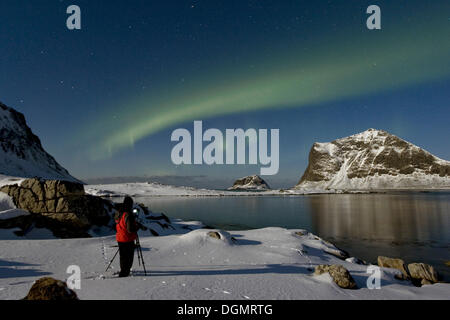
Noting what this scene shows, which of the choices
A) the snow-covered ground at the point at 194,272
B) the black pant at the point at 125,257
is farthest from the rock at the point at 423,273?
the black pant at the point at 125,257

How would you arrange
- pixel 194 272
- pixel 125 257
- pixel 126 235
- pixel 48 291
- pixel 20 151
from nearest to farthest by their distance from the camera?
pixel 48 291, pixel 125 257, pixel 126 235, pixel 194 272, pixel 20 151

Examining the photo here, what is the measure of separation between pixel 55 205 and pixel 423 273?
65.1ft

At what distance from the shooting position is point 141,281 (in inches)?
242

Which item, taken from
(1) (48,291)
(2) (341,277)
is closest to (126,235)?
(1) (48,291)

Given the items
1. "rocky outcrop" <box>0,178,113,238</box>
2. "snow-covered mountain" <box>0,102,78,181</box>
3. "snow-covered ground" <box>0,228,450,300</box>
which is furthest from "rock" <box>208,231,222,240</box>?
"snow-covered mountain" <box>0,102,78,181</box>

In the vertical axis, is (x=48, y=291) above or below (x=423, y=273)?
above

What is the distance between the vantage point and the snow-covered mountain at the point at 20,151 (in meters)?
67.6

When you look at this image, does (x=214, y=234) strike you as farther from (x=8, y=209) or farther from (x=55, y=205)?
(x=8, y=209)

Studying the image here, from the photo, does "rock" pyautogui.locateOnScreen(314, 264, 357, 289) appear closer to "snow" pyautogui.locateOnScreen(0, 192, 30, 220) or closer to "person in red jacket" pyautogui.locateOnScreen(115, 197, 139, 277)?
"person in red jacket" pyautogui.locateOnScreen(115, 197, 139, 277)

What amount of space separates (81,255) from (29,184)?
930 centimetres

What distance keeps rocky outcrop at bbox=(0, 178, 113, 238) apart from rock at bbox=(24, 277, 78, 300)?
458 inches

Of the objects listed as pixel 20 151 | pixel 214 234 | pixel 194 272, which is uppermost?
pixel 20 151

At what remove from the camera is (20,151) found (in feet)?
266

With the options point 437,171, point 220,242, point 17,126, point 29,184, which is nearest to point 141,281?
point 220,242
